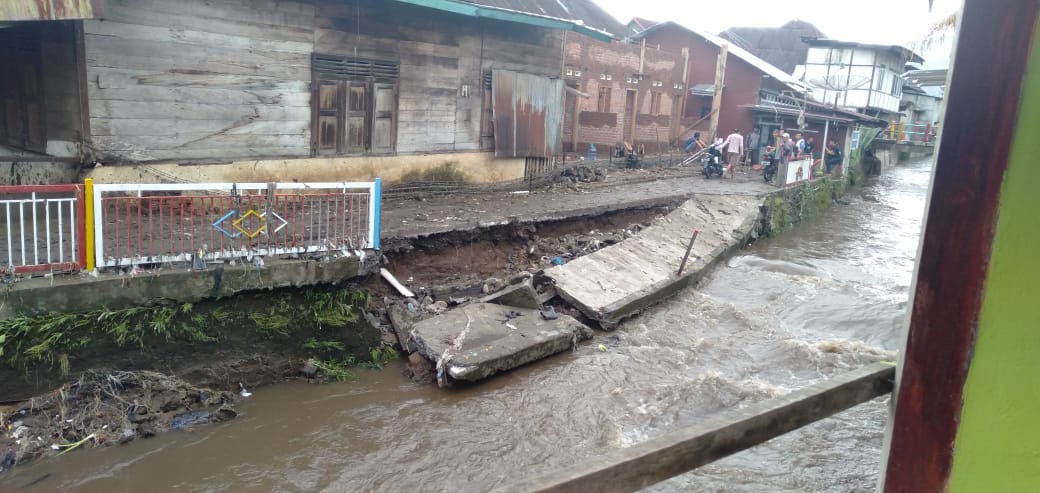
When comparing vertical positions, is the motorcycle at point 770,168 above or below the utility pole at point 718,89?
below

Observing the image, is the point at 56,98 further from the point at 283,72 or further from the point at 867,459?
the point at 867,459

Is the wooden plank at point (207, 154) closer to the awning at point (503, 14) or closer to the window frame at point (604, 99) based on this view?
the awning at point (503, 14)

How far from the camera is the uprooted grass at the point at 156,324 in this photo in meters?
6.28

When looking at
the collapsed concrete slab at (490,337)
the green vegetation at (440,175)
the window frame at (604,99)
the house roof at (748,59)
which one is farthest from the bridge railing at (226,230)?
the house roof at (748,59)

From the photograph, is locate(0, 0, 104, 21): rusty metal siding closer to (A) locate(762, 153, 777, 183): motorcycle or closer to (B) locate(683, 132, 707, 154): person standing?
(A) locate(762, 153, 777, 183): motorcycle

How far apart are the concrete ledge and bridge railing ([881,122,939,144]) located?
34.0 metres

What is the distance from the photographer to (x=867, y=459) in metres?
6.95

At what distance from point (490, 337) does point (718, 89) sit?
22013 millimetres

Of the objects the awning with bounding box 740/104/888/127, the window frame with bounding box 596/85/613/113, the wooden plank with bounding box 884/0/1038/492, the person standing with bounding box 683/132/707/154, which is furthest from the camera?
the person standing with bounding box 683/132/707/154

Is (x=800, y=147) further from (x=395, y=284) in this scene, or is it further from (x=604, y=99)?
(x=395, y=284)

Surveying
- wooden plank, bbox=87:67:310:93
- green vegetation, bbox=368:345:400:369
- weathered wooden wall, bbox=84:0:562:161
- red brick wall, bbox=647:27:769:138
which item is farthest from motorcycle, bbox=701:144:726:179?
green vegetation, bbox=368:345:400:369

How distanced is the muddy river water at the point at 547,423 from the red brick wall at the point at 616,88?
1202 cm

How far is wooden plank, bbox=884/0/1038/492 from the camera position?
2.20 metres

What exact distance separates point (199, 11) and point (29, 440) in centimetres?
646
